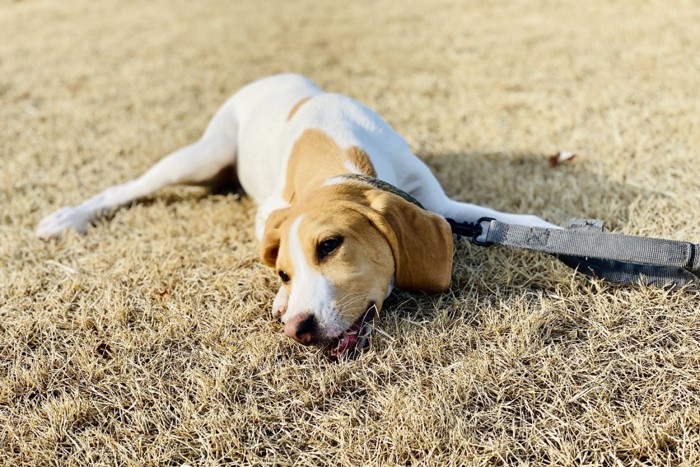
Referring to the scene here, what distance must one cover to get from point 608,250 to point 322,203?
1202mm

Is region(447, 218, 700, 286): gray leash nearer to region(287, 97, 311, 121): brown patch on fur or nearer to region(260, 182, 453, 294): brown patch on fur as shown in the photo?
region(260, 182, 453, 294): brown patch on fur

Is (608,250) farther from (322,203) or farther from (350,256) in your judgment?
(322,203)

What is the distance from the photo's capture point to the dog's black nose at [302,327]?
2.41 metres

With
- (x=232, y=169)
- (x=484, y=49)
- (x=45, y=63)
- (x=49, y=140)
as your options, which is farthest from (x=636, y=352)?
(x=45, y=63)

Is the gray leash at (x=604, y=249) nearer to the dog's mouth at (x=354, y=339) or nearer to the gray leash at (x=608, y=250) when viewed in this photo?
the gray leash at (x=608, y=250)

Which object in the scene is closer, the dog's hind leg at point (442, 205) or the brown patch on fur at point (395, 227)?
the brown patch on fur at point (395, 227)

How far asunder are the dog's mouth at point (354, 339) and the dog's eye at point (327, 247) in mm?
294

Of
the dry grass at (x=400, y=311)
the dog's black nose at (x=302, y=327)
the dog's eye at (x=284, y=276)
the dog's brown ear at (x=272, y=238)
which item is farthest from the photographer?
the dog's brown ear at (x=272, y=238)

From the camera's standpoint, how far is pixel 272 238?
2.83 metres

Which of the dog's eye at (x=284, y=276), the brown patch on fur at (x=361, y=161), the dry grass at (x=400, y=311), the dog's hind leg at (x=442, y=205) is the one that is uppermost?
the brown patch on fur at (x=361, y=161)

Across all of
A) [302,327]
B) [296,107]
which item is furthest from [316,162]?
[302,327]

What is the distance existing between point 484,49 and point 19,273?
6.00m

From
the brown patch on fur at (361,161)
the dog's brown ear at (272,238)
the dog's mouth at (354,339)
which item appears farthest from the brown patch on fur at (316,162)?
the dog's mouth at (354,339)

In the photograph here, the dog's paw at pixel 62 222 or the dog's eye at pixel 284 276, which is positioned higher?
the dog's eye at pixel 284 276
